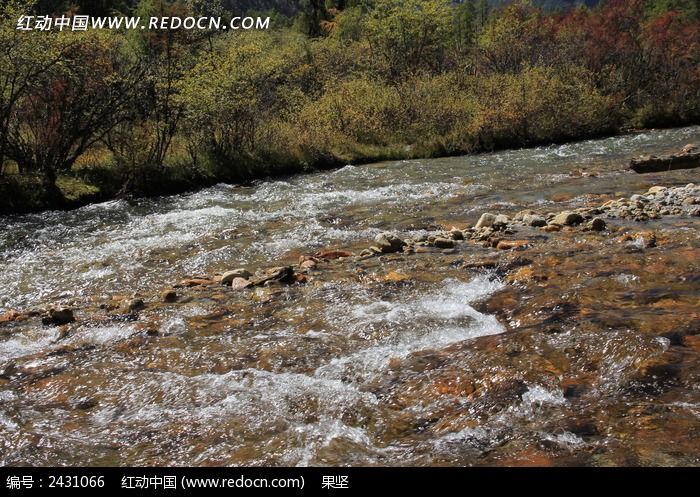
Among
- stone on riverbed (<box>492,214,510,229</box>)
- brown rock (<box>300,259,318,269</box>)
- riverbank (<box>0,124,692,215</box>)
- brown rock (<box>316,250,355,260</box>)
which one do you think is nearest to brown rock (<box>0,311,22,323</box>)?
brown rock (<box>300,259,318,269</box>)

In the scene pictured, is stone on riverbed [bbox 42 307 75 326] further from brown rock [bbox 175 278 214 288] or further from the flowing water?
brown rock [bbox 175 278 214 288]

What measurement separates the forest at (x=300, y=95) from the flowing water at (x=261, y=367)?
5.17 m

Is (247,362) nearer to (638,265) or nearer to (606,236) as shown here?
(638,265)

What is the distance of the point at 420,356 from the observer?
4.96 m

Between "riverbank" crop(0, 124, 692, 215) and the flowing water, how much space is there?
3.34m

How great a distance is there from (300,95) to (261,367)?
20.0 metres

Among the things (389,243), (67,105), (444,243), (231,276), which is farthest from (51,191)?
(444,243)

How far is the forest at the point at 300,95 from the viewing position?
46.6 ft

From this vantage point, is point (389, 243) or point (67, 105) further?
point (67, 105)

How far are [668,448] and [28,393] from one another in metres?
4.94

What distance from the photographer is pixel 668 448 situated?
3350 mm

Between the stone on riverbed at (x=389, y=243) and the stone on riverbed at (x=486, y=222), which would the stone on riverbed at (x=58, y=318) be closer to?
the stone on riverbed at (x=389, y=243)
